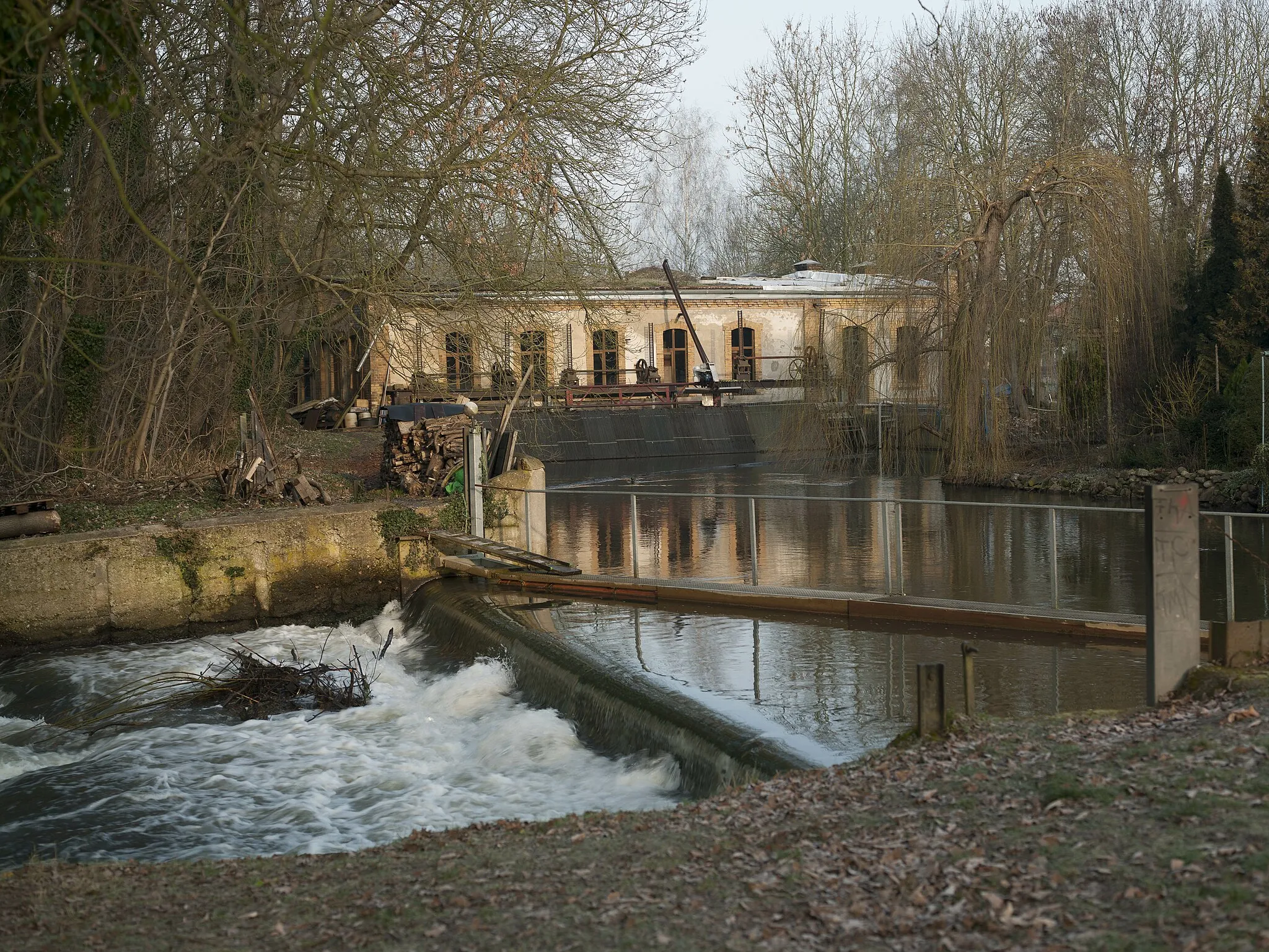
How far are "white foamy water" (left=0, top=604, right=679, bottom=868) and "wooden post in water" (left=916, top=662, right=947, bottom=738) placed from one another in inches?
77.5

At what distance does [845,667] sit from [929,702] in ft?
11.4

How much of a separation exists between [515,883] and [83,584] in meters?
10.7

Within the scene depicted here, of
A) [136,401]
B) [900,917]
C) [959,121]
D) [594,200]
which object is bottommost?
[900,917]

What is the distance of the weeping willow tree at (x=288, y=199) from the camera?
13586 millimetres

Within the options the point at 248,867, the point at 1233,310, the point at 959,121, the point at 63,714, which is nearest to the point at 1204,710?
the point at 248,867

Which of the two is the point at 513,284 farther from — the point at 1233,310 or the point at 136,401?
the point at 1233,310

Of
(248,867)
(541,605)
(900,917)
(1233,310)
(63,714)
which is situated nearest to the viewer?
(900,917)

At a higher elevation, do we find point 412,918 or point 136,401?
point 136,401

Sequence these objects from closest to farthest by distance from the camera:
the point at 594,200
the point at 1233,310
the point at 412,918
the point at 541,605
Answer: the point at 412,918 < the point at 541,605 < the point at 594,200 < the point at 1233,310

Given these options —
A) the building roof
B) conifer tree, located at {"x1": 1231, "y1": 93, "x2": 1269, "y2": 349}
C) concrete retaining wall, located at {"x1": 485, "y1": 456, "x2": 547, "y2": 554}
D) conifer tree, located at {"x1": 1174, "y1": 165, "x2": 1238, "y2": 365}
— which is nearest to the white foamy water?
concrete retaining wall, located at {"x1": 485, "y1": 456, "x2": 547, "y2": 554}

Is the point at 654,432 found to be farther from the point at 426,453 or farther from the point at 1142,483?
the point at 426,453

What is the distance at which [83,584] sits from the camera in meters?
13.8

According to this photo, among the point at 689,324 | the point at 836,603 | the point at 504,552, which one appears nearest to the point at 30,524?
the point at 504,552

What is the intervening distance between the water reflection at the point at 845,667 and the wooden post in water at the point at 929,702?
1.08 metres
